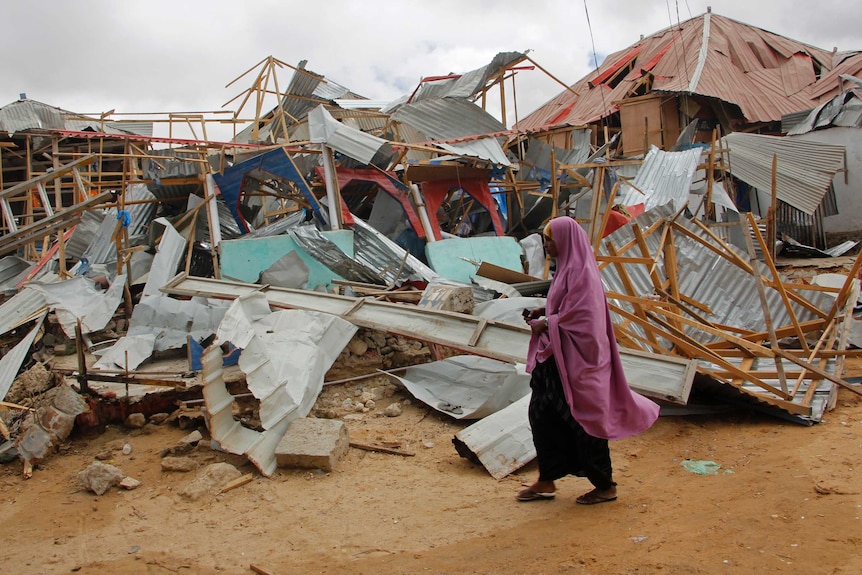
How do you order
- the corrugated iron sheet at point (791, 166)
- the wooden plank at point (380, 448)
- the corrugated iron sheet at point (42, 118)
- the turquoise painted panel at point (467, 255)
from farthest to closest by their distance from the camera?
the corrugated iron sheet at point (42, 118)
the corrugated iron sheet at point (791, 166)
the turquoise painted panel at point (467, 255)
the wooden plank at point (380, 448)

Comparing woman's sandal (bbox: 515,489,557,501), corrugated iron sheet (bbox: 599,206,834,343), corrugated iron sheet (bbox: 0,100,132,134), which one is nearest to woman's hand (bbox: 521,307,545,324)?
woman's sandal (bbox: 515,489,557,501)

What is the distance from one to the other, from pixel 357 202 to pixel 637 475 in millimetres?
8557

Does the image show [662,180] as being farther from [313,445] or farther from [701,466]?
[313,445]

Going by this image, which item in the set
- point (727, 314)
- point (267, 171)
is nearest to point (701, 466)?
point (727, 314)

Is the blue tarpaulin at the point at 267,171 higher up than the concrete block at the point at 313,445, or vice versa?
the blue tarpaulin at the point at 267,171

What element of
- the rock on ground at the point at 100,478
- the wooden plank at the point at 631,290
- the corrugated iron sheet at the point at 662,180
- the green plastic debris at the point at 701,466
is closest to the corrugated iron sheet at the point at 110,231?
the rock on ground at the point at 100,478

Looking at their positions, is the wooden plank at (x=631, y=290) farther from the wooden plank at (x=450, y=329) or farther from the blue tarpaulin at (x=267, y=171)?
the blue tarpaulin at (x=267, y=171)

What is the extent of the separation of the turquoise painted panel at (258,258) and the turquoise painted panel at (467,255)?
1.41 m

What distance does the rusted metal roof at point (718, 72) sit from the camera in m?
19.6

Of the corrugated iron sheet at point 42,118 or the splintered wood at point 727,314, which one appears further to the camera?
the corrugated iron sheet at point 42,118

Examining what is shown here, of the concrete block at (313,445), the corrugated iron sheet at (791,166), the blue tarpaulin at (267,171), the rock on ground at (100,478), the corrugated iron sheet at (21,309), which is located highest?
the corrugated iron sheet at (791,166)

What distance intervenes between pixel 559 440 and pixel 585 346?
54 cm

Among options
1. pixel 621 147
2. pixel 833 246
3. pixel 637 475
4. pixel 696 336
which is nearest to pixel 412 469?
pixel 637 475

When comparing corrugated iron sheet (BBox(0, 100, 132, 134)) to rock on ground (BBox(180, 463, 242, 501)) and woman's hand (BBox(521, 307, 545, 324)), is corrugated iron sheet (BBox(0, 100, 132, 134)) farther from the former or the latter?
woman's hand (BBox(521, 307, 545, 324))
